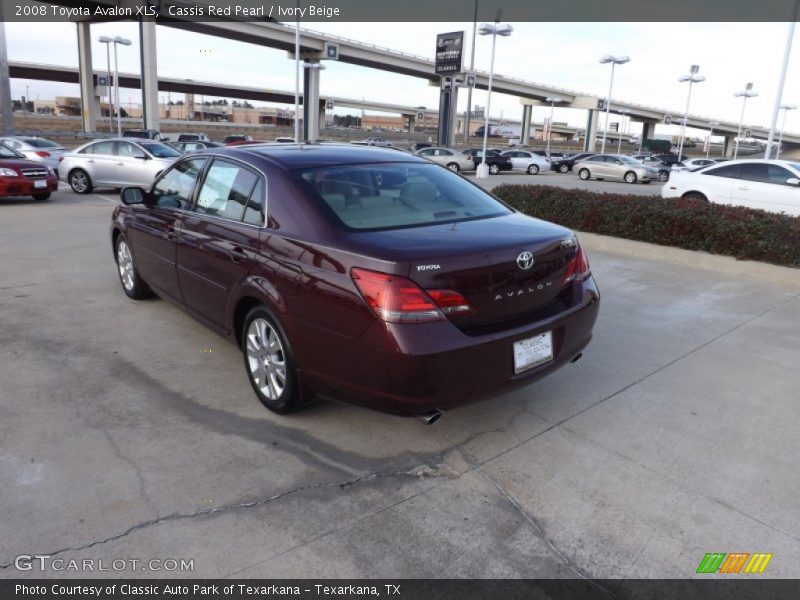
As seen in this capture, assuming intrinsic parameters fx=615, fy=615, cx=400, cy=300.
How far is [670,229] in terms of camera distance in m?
8.75

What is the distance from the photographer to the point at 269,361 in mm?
3807

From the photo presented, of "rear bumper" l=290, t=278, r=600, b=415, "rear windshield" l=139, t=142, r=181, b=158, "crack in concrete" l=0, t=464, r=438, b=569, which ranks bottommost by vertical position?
"crack in concrete" l=0, t=464, r=438, b=569

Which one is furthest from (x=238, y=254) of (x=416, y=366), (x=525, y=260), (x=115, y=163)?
(x=115, y=163)

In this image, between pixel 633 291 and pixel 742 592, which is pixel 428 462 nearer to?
pixel 742 592

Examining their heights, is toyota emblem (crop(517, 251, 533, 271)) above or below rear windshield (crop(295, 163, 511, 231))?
below

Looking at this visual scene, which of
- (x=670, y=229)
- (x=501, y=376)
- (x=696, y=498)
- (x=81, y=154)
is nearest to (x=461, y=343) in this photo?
(x=501, y=376)

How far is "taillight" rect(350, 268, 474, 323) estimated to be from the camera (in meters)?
2.96

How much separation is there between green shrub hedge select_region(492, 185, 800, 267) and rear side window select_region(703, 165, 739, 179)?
4.11m

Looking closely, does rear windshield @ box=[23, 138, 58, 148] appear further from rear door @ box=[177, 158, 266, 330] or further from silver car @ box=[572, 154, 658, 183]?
silver car @ box=[572, 154, 658, 183]

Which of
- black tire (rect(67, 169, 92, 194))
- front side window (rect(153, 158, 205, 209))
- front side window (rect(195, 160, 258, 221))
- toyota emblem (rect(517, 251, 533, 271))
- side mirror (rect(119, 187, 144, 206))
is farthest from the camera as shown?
black tire (rect(67, 169, 92, 194))

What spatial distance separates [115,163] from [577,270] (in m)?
14.8

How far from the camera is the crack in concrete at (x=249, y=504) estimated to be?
267cm

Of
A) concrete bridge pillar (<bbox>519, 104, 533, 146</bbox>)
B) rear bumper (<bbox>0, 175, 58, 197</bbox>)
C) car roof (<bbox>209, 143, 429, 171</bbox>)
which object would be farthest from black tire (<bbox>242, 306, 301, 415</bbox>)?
concrete bridge pillar (<bbox>519, 104, 533, 146</bbox>)

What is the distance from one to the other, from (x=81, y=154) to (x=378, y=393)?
631 inches
